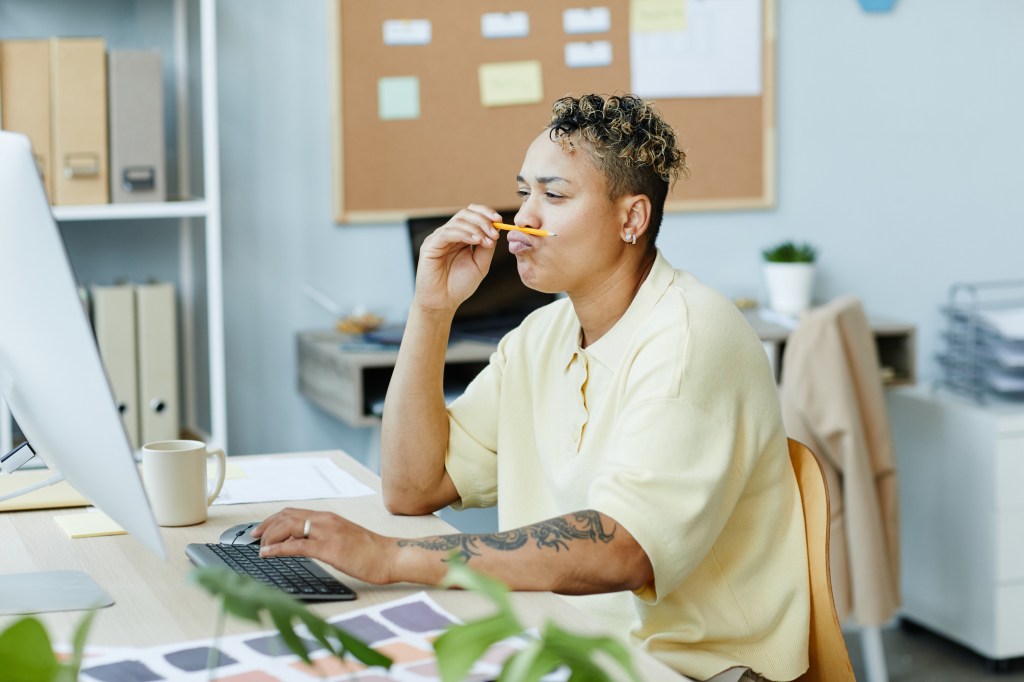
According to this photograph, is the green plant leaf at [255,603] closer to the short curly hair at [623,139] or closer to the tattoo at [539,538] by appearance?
the tattoo at [539,538]

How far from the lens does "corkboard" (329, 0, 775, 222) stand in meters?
3.00

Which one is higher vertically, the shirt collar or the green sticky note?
the green sticky note

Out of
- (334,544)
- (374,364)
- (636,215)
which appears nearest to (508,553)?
(334,544)

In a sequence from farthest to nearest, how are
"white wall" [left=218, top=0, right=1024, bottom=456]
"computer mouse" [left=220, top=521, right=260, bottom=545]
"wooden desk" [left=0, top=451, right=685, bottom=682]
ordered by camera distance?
"white wall" [left=218, top=0, right=1024, bottom=456], "computer mouse" [left=220, top=521, right=260, bottom=545], "wooden desk" [left=0, top=451, right=685, bottom=682]

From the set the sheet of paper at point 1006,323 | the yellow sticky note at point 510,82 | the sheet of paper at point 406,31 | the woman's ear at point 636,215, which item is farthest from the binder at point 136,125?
the sheet of paper at point 1006,323

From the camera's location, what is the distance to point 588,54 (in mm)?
3150

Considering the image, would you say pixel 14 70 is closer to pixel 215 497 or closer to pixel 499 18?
pixel 499 18

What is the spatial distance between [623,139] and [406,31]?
→ 1627mm

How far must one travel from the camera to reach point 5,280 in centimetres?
100

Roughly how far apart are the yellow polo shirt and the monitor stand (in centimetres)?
49

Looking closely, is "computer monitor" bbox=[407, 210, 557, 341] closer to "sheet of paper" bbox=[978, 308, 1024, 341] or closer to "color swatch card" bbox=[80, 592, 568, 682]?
"sheet of paper" bbox=[978, 308, 1024, 341]

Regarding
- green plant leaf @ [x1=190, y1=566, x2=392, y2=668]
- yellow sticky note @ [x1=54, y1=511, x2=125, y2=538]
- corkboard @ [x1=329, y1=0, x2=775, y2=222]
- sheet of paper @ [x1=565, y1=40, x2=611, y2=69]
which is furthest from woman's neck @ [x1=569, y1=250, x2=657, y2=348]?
sheet of paper @ [x1=565, y1=40, x2=611, y2=69]

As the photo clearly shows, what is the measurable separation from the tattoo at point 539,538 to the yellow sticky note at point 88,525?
0.39 meters

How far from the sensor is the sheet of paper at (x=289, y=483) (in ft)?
5.23
